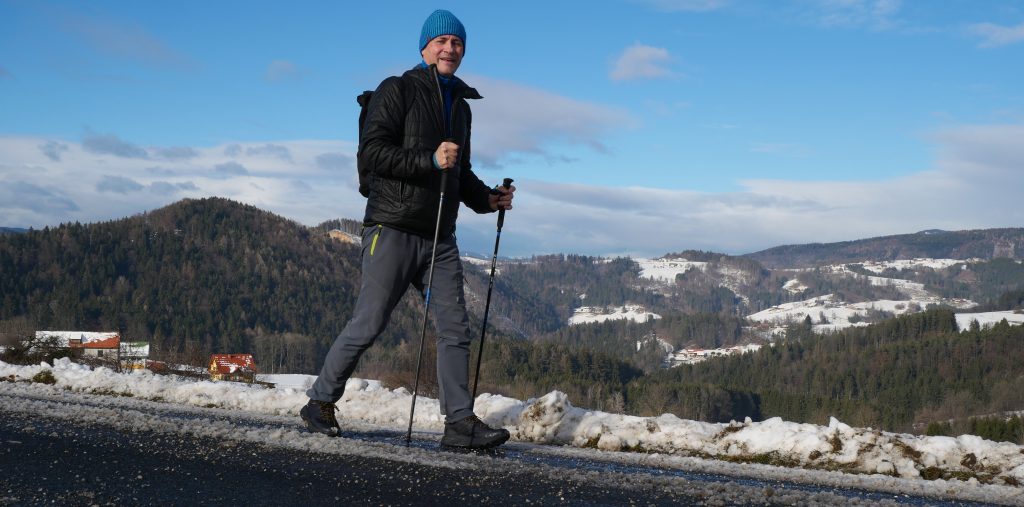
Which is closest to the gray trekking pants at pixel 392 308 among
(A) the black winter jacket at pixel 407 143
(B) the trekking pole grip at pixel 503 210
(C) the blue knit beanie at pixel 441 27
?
(A) the black winter jacket at pixel 407 143

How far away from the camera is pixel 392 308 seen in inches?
266

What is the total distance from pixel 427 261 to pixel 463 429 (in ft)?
4.33

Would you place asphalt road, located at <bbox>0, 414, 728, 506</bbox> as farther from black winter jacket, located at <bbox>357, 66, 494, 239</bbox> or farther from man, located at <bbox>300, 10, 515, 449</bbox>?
black winter jacket, located at <bbox>357, 66, 494, 239</bbox>

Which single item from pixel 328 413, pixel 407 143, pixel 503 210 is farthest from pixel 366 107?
pixel 328 413

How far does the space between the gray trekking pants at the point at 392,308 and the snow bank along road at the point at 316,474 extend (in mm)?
779

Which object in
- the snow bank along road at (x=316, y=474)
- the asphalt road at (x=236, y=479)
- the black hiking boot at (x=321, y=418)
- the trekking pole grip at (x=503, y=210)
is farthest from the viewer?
the trekking pole grip at (x=503, y=210)

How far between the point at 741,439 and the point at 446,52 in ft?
12.1

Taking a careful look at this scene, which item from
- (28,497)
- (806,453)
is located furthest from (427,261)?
(28,497)

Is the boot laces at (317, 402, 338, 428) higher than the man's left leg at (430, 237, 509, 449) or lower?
lower

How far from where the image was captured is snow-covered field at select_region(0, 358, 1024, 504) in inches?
226

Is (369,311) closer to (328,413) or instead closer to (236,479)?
(328,413)

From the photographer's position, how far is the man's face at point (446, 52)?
267 inches

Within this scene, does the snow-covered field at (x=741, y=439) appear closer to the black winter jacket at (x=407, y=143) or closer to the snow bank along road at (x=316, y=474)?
the snow bank along road at (x=316, y=474)

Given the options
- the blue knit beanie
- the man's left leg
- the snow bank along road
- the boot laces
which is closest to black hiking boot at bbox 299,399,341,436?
the boot laces
